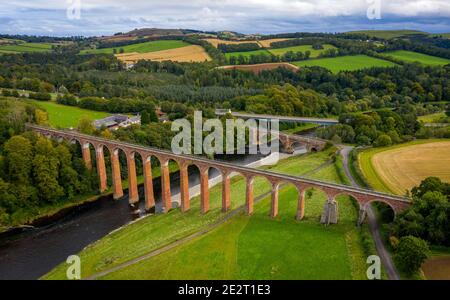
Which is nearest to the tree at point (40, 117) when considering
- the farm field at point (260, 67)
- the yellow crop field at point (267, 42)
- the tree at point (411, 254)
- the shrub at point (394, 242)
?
the shrub at point (394, 242)

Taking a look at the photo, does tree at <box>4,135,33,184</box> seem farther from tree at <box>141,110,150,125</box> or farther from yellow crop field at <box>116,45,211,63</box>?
yellow crop field at <box>116,45,211,63</box>

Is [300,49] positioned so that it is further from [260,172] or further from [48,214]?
[48,214]

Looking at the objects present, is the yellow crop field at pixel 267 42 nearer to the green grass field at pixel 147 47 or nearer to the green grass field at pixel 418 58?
the green grass field at pixel 147 47

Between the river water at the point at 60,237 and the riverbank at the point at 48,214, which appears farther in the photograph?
the riverbank at the point at 48,214

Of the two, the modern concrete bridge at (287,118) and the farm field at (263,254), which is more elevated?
the modern concrete bridge at (287,118)
